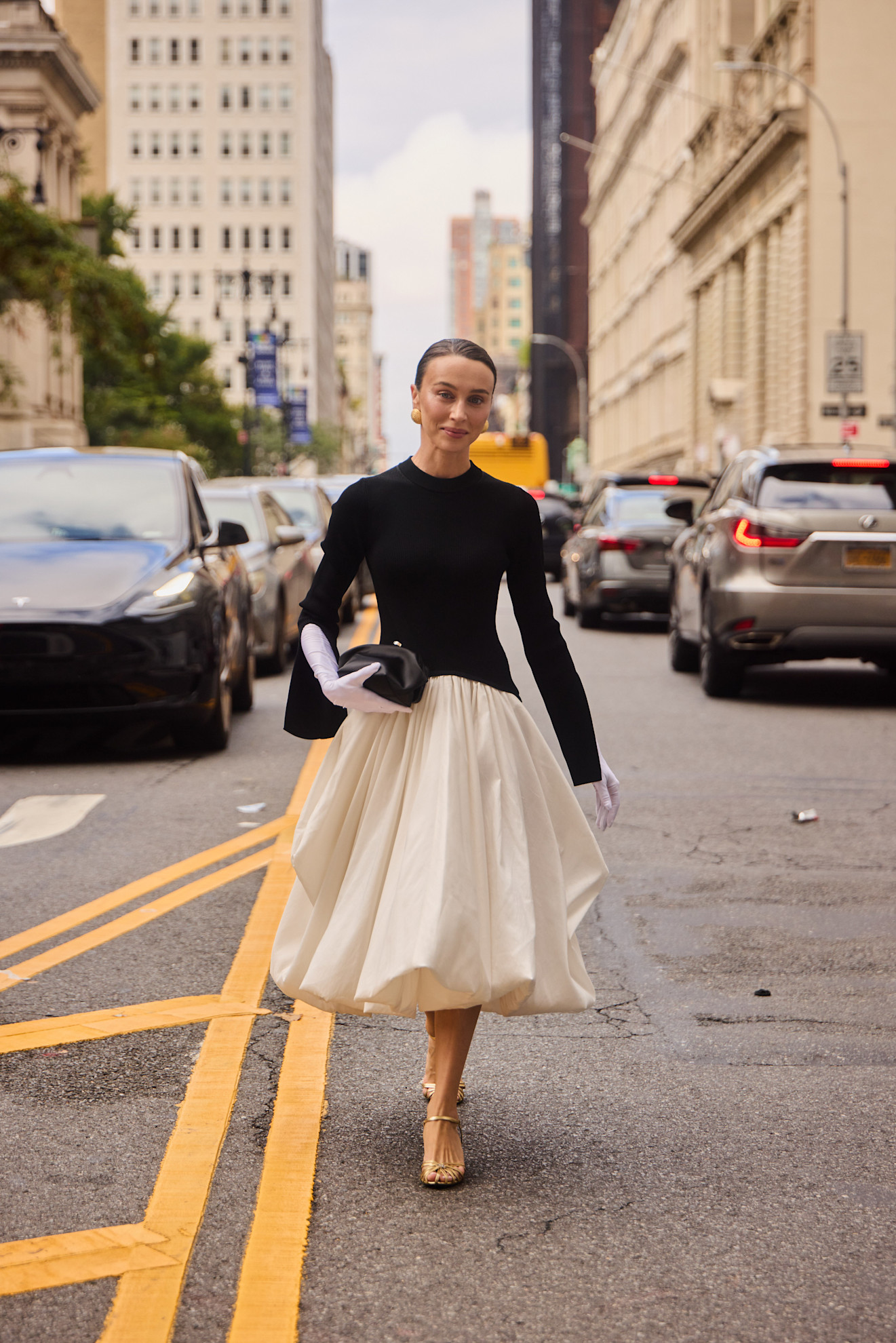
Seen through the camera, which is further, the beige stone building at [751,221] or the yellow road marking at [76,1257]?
the beige stone building at [751,221]

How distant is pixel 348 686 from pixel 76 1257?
120 centimetres

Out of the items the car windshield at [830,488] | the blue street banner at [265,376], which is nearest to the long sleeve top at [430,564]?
the car windshield at [830,488]

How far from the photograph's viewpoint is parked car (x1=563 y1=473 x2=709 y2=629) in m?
20.7

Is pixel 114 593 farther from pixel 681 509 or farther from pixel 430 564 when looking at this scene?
pixel 430 564

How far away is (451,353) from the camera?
3807mm

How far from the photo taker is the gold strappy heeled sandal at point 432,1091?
374 cm

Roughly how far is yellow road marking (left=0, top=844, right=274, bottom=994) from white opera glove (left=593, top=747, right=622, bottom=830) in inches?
82.6

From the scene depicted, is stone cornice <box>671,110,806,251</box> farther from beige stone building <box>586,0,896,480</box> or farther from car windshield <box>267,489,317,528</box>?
car windshield <box>267,489,317,528</box>

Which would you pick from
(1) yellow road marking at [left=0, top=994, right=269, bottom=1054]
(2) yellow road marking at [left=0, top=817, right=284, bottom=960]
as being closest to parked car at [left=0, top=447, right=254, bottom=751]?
(2) yellow road marking at [left=0, top=817, right=284, bottom=960]

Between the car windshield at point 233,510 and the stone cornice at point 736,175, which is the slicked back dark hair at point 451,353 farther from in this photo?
the stone cornice at point 736,175

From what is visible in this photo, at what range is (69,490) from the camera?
438 inches

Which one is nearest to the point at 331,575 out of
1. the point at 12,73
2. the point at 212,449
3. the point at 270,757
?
the point at 270,757

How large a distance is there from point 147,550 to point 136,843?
10.7 feet

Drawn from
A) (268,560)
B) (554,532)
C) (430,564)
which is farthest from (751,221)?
(430,564)
